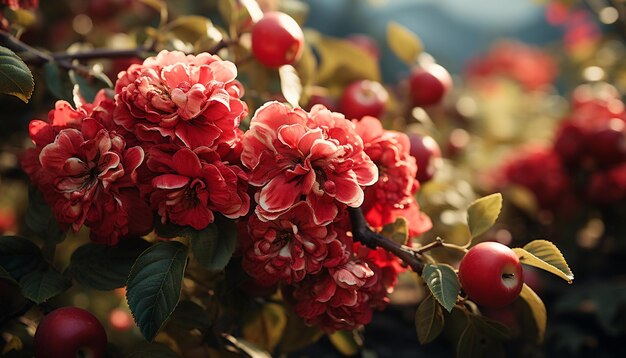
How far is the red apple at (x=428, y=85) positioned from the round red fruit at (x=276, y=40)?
0.30 metres

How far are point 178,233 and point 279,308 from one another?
0.28 m

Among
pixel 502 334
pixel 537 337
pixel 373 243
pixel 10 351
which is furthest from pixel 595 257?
pixel 10 351

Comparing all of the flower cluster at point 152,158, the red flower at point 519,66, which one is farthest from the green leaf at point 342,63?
the red flower at point 519,66

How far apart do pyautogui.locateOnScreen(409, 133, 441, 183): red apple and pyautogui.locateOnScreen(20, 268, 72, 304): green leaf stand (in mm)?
493

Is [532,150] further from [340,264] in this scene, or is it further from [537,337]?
[340,264]

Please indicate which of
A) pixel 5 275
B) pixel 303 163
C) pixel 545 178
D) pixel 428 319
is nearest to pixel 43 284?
pixel 5 275

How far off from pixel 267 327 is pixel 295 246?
30cm

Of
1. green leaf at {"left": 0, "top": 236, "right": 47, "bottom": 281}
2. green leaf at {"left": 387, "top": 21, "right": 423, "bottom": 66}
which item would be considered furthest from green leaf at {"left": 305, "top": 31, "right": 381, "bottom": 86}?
green leaf at {"left": 0, "top": 236, "right": 47, "bottom": 281}

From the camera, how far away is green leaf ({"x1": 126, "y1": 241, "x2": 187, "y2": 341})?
61 cm

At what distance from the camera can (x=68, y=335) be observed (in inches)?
25.3

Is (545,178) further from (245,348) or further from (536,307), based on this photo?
(245,348)

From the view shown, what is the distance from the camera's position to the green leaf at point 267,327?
0.88 meters

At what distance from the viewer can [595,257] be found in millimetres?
1354

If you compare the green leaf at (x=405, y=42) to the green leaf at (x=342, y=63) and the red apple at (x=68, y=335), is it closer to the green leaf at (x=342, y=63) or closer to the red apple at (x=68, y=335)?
the green leaf at (x=342, y=63)
